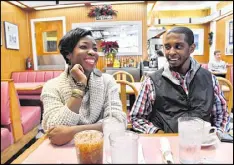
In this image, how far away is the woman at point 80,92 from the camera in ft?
3.04

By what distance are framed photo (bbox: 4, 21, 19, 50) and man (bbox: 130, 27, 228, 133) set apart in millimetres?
4304

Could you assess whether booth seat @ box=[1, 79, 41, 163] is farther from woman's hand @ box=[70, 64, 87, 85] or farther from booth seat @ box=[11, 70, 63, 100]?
booth seat @ box=[11, 70, 63, 100]

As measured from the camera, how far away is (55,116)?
927 mm

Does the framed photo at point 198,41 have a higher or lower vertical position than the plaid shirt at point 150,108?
higher

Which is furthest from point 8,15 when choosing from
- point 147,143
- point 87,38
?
point 147,143

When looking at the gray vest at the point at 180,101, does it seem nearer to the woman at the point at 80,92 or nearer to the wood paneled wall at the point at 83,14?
the woman at the point at 80,92

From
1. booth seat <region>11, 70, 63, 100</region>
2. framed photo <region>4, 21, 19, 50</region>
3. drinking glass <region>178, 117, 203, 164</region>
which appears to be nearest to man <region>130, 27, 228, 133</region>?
drinking glass <region>178, 117, 203, 164</region>

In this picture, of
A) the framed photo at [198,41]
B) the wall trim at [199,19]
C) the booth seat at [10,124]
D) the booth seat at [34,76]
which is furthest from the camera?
the wall trim at [199,19]

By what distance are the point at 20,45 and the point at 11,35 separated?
41cm

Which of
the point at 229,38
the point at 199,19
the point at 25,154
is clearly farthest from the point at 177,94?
the point at 199,19

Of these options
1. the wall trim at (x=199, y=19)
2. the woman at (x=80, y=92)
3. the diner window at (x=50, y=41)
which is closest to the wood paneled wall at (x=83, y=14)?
the diner window at (x=50, y=41)

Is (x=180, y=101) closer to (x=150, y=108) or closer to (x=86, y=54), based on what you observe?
(x=150, y=108)

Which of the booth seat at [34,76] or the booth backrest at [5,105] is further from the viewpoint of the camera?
the booth seat at [34,76]

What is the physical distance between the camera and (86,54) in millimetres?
1090
